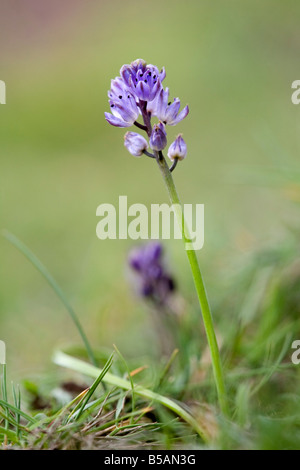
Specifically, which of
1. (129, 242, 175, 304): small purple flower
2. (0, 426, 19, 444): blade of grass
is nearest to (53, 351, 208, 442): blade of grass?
(0, 426, 19, 444): blade of grass

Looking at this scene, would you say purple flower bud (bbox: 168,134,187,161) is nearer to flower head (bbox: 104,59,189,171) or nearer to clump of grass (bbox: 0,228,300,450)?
flower head (bbox: 104,59,189,171)

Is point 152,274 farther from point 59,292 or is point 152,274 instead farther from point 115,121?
point 115,121

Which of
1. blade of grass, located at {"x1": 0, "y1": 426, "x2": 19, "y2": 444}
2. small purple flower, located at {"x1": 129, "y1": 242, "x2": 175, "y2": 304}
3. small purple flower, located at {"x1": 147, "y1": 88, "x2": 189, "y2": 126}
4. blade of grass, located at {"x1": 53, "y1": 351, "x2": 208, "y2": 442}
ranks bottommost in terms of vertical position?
blade of grass, located at {"x1": 0, "y1": 426, "x2": 19, "y2": 444}

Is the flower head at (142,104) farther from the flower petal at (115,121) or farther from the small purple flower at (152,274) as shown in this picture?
the small purple flower at (152,274)

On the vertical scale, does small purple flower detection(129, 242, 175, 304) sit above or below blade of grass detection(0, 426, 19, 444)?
above

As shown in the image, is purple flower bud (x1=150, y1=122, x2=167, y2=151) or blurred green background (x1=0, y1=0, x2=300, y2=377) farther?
blurred green background (x1=0, y1=0, x2=300, y2=377)

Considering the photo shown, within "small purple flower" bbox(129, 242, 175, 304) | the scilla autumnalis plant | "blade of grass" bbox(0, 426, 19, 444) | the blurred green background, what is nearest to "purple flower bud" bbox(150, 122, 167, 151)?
the scilla autumnalis plant

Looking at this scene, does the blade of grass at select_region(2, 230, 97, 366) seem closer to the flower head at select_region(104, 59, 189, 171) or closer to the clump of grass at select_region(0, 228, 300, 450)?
the clump of grass at select_region(0, 228, 300, 450)

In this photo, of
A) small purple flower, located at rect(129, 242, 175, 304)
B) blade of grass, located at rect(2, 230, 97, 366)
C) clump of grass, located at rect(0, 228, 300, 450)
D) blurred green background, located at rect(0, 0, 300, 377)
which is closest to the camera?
clump of grass, located at rect(0, 228, 300, 450)

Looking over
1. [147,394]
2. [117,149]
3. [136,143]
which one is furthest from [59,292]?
[117,149]

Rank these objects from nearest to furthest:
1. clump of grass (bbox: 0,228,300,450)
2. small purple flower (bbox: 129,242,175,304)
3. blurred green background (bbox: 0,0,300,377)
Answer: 1. clump of grass (bbox: 0,228,300,450)
2. small purple flower (bbox: 129,242,175,304)
3. blurred green background (bbox: 0,0,300,377)
